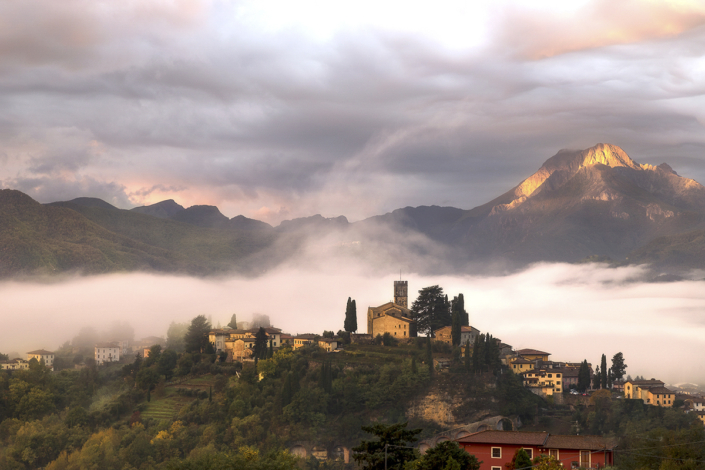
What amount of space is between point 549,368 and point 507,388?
43.2 ft

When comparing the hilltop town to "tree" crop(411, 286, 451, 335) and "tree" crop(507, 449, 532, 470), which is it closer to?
"tree" crop(411, 286, 451, 335)

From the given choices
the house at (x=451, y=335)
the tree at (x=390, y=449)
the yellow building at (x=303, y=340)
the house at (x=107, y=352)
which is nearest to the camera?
the tree at (x=390, y=449)

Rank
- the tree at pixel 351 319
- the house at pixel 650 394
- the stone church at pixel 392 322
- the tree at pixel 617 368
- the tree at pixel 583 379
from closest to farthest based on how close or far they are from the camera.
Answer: the house at pixel 650 394 < the tree at pixel 583 379 < the tree at pixel 617 368 < the stone church at pixel 392 322 < the tree at pixel 351 319

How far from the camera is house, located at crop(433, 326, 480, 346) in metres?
130

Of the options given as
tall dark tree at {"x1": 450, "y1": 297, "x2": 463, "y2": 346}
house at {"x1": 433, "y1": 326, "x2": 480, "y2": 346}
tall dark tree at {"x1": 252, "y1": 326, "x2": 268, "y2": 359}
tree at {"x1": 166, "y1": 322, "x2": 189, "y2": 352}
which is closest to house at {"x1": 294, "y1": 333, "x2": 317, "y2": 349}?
tall dark tree at {"x1": 252, "y1": 326, "x2": 268, "y2": 359}

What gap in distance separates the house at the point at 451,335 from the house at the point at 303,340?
22563mm

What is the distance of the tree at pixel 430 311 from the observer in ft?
434

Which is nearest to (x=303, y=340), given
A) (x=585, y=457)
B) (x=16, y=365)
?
(x=16, y=365)

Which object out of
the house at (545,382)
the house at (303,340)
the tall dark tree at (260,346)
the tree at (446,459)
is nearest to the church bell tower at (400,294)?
the house at (303,340)

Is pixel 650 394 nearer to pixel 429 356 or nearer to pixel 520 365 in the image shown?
pixel 520 365

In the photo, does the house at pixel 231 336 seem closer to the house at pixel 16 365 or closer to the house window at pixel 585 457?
the house at pixel 16 365

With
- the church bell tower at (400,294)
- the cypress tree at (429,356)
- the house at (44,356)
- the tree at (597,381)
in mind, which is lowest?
the tree at (597,381)

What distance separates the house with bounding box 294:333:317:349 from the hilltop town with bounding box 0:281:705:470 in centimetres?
32

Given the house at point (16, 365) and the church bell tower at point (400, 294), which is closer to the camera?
the church bell tower at point (400, 294)
